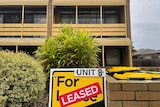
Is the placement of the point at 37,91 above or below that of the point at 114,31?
below

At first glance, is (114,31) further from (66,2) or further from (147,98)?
(147,98)

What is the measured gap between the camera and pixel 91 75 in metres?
2.64

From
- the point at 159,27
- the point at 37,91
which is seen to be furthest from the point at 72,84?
the point at 159,27

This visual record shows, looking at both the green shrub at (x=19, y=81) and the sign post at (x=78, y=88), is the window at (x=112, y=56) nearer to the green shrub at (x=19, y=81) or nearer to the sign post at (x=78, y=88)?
the green shrub at (x=19, y=81)

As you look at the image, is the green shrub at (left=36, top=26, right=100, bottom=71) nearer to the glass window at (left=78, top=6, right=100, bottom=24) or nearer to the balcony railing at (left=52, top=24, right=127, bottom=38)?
the balcony railing at (left=52, top=24, right=127, bottom=38)

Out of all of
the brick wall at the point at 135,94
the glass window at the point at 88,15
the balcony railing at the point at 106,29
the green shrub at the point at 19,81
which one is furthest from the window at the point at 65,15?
the brick wall at the point at 135,94

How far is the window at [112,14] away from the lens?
63.6 feet

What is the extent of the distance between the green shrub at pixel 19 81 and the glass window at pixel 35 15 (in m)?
16.1

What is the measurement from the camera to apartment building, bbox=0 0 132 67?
18.1m

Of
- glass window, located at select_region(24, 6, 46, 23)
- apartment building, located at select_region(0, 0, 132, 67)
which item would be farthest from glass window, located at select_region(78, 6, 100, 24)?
glass window, located at select_region(24, 6, 46, 23)

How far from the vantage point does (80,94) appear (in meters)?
2.58

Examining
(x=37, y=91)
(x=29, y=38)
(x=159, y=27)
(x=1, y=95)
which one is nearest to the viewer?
(x=1, y=95)

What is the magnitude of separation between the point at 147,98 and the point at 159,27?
87.5ft

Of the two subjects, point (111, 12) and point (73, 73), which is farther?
point (111, 12)
